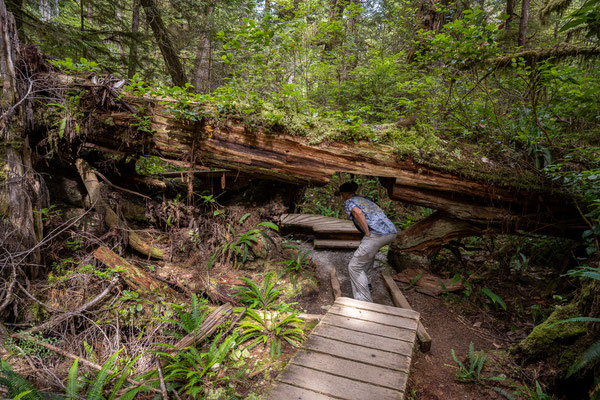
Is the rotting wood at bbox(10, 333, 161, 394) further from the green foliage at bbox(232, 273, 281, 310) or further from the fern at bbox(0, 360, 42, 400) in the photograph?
the green foliage at bbox(232, 273, 281, 310)

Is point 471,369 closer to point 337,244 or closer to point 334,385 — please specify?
point 334,385

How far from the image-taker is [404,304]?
5.13 metres

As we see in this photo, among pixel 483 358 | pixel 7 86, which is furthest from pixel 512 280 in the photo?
pixel 7 86

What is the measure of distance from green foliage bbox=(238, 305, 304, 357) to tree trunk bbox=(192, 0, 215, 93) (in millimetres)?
8825

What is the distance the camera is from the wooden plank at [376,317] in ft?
13.0

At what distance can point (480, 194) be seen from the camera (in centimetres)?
497

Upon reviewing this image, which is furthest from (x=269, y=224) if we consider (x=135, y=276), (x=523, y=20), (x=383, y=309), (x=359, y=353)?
(x=523, y=20)

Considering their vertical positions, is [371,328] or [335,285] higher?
[371,328]

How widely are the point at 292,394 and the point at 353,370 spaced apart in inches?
29.4

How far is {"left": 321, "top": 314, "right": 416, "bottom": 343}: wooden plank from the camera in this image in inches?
145

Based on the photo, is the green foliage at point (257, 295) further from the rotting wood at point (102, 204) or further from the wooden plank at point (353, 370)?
the rotting wood at point (102, 204)

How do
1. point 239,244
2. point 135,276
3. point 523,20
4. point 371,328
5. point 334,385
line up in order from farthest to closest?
point 523,20 < point 239,244 < point 135,276 < point 371,328 < point 334,385

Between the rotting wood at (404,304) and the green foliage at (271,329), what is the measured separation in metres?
1.77

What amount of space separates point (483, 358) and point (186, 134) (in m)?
5.67
